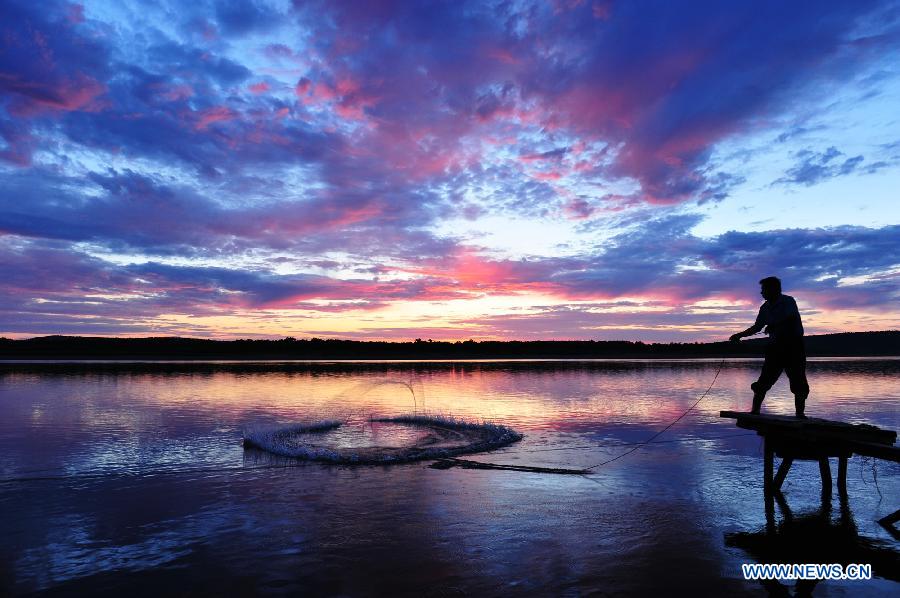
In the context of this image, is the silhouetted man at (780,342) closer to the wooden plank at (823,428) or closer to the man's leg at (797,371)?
the man's leg at (797,371)

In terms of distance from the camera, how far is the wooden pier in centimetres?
910

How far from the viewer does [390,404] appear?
89.7ft

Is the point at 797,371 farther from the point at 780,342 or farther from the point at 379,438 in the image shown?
the point at 379,438

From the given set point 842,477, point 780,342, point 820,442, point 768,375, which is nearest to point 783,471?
point 842,477

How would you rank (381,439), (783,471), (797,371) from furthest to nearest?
(381,439)
(797,371)
(783,471)

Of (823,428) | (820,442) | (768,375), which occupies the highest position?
(768,375)

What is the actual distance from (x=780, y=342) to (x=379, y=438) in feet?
36.8

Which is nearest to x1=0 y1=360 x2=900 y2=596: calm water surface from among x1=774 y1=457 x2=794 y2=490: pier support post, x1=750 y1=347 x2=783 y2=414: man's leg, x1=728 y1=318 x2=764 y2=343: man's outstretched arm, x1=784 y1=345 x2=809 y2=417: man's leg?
x1=774 y1=457 x2=794 y2=490: pier support post

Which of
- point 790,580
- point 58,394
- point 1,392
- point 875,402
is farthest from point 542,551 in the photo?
point 1,392

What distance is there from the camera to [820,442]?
10070 mm

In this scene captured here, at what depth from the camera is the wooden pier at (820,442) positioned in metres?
9.10

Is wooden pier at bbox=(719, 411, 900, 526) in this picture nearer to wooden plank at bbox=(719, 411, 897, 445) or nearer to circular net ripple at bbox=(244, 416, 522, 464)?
wooden plank at bbox=(719, 411, 897, 445)

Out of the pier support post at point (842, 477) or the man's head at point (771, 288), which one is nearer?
the pier support post at point (842, 477)

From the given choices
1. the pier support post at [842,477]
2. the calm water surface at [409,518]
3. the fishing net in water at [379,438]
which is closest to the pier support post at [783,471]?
the calm water surface at [409,518]
